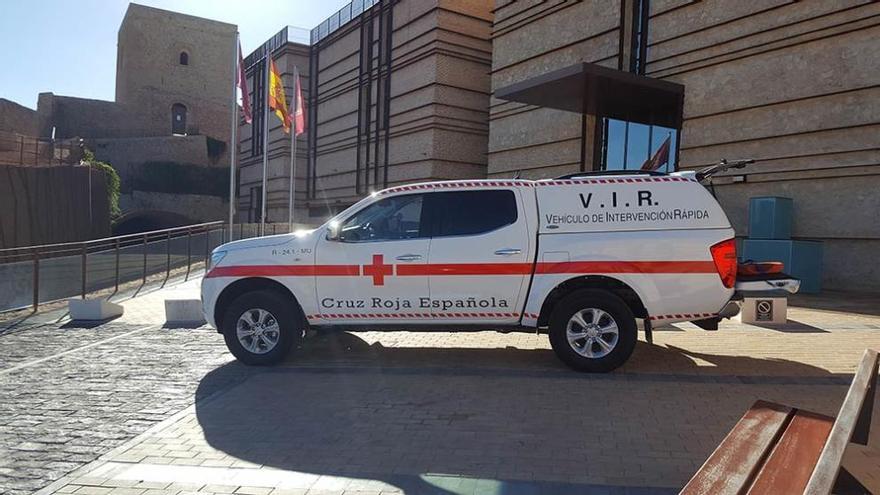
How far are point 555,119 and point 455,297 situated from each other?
55.9 ft

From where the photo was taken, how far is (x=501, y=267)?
6.41 metres

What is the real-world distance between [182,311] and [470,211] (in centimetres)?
595

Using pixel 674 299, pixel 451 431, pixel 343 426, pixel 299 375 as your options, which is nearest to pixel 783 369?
pixel 674 299

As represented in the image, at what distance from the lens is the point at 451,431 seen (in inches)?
187

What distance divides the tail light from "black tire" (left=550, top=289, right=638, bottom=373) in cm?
98

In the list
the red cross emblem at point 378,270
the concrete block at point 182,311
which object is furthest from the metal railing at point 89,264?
the red cross emblem at point 378,270

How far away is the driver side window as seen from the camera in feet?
22.0

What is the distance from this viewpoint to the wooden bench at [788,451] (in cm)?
247

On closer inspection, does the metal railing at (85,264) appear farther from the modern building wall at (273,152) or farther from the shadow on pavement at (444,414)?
the modern building wall at (273,152)

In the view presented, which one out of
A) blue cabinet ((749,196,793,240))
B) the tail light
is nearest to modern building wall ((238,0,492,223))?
blue cabinet ((749,196,793,240))

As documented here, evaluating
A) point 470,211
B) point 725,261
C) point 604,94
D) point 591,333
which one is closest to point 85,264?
point 470,211

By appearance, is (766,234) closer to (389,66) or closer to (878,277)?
(878,277)

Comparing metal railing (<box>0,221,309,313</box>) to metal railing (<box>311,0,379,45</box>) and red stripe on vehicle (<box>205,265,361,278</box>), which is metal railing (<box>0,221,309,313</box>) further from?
metal railing (<box>311,0,379,45</box>)

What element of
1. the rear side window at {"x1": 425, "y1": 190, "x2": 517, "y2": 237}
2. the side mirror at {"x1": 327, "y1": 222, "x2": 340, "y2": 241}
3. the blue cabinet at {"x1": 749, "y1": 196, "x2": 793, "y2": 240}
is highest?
the blue cabinet at {"x1": 749, "y1": 196, "x2": 793, "y2": 240}
